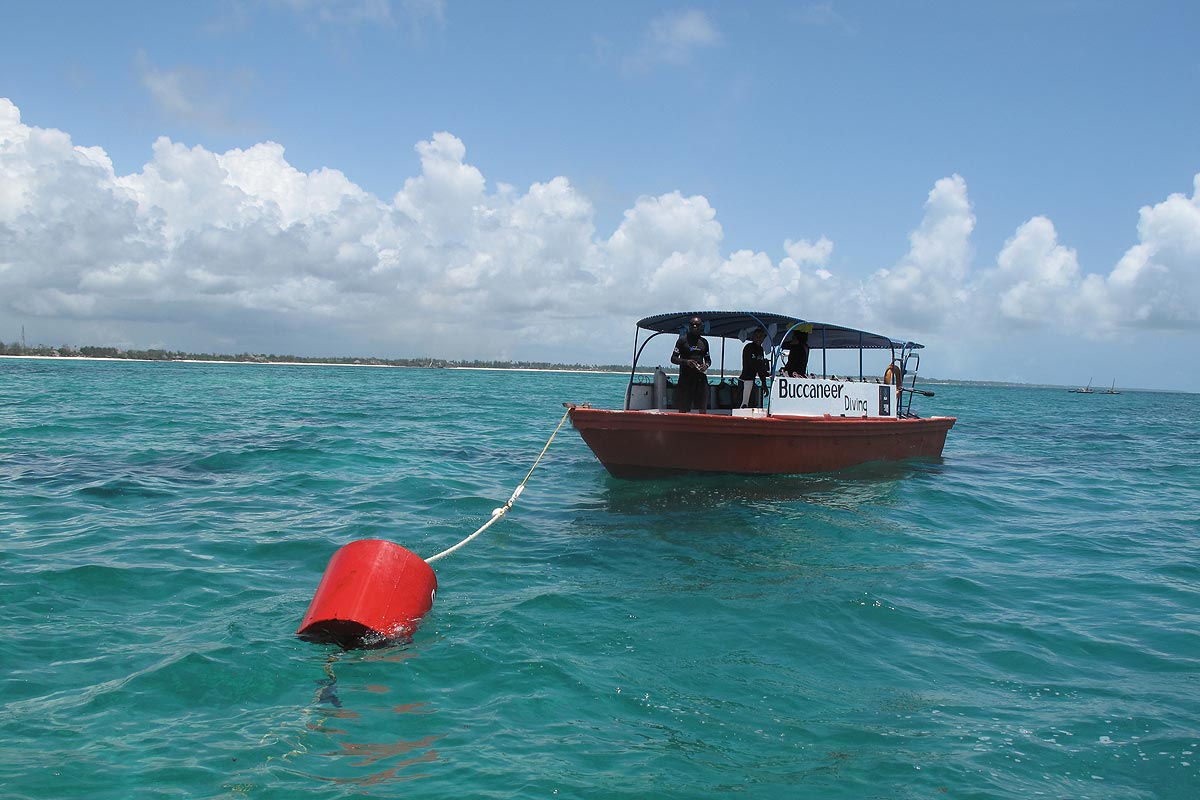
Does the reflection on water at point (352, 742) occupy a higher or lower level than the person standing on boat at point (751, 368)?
lower

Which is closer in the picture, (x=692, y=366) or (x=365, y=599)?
(x=365, y=599)

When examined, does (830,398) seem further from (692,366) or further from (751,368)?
(692,366)

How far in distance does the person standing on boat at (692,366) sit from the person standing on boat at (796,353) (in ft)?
6.00

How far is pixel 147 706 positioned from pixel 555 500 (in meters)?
7.51

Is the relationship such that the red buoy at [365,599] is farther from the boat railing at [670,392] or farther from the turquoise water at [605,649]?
the boat railing at [670,392]

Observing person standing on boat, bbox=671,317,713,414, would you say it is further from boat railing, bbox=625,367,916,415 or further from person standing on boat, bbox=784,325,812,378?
person standing on boat, bbox=784,325,812,378

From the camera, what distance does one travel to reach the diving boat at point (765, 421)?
11648 millimetres

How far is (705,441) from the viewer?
11648 millimetres

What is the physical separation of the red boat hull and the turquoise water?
22.3 inches

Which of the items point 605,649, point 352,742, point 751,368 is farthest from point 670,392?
point 352,742

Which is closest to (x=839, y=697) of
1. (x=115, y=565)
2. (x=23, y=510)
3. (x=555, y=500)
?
(x=115, y=565)

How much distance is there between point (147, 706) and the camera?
13.7ft

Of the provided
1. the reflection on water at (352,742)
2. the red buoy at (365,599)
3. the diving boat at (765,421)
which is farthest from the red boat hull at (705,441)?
the reflection on water at (352,742)

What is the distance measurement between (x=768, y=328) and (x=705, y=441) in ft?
11.9
